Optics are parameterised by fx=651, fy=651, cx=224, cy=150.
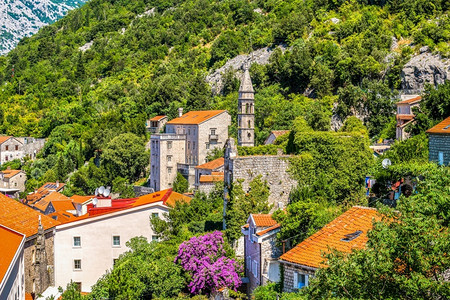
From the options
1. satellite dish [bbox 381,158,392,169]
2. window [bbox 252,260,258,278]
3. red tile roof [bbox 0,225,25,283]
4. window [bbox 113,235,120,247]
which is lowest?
window [bbox 113,235,120,247]

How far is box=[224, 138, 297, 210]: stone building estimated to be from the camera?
35312 millimetres

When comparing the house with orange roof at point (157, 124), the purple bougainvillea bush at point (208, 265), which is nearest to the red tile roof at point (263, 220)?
the purple bougainvillea bush at point (208, 265)

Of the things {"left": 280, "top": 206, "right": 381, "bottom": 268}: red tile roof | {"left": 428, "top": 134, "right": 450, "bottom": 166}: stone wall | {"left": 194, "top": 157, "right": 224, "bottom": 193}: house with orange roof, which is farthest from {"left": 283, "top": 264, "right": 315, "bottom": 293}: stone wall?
{"left": 194, "top": 157, "right": 224, "bottom": 193}: house with orange roof

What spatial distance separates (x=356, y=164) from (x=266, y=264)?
410 inches

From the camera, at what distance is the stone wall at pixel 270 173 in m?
35.3

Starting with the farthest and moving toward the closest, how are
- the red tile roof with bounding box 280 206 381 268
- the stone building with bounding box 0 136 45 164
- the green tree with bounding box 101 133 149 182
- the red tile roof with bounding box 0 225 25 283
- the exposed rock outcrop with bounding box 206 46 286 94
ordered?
the stone building with bounding box 0 136 45 164, the exposed rock outcrop with bounding box 206 46 286 94, the green tree with bounding box 101 133 149 182, the red tile roof with bounding box 280 206 381 268, the red tile roof with bounding box 0 225 25 283

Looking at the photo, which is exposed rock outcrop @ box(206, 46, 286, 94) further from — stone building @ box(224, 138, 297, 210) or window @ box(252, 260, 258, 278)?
window @ box(252, 260, 258, 278)

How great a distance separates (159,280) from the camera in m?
34.0

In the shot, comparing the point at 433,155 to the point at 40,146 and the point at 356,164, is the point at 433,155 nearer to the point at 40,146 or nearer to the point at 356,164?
the point at 356,164

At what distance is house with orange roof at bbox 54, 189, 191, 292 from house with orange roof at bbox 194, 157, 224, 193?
11019 mm

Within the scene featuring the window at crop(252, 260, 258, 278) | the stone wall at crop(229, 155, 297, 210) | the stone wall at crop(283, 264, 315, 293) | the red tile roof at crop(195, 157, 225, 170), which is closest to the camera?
the stone wall at crop(283, 264, 315, 293)

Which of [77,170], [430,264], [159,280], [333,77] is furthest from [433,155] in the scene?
[77,170]

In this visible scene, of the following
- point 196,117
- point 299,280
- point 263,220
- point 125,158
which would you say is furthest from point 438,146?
point 125,158

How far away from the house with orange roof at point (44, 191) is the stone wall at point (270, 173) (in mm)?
39342
